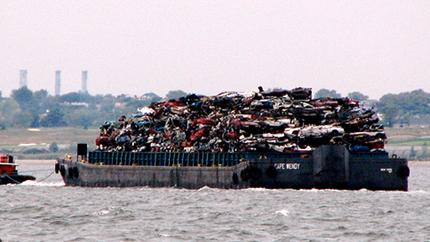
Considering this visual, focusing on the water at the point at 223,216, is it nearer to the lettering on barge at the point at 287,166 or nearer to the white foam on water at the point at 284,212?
the white foam on water at the point at 284,212

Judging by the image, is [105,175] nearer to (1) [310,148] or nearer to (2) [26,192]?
(2) [26,192]

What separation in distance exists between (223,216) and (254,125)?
2485cm

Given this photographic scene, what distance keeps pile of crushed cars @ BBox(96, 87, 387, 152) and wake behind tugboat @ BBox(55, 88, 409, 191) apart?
0.26 ft

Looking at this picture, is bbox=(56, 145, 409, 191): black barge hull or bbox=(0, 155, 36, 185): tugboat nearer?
bbox=(56, 145, 409, 191): black barge hull

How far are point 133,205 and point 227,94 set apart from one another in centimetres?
2890

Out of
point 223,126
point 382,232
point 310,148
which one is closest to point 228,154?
point 223,126

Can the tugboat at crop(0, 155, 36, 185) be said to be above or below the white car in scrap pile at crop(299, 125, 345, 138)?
below

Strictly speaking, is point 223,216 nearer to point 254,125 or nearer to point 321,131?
point 321,131

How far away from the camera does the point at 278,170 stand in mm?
66938

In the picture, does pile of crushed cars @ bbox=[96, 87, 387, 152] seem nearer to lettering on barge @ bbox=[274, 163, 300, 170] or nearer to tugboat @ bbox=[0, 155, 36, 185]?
lettering on barge @ bbox=[274, 163, 300, 170]

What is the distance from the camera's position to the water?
138 ft

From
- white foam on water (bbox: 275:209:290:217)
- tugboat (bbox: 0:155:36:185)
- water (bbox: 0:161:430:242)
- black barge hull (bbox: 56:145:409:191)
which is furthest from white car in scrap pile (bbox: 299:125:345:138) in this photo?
tugboat (bbox: 0:155:36:185)

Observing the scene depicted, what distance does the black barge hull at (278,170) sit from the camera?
215 feet

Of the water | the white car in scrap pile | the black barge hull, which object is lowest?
the water
